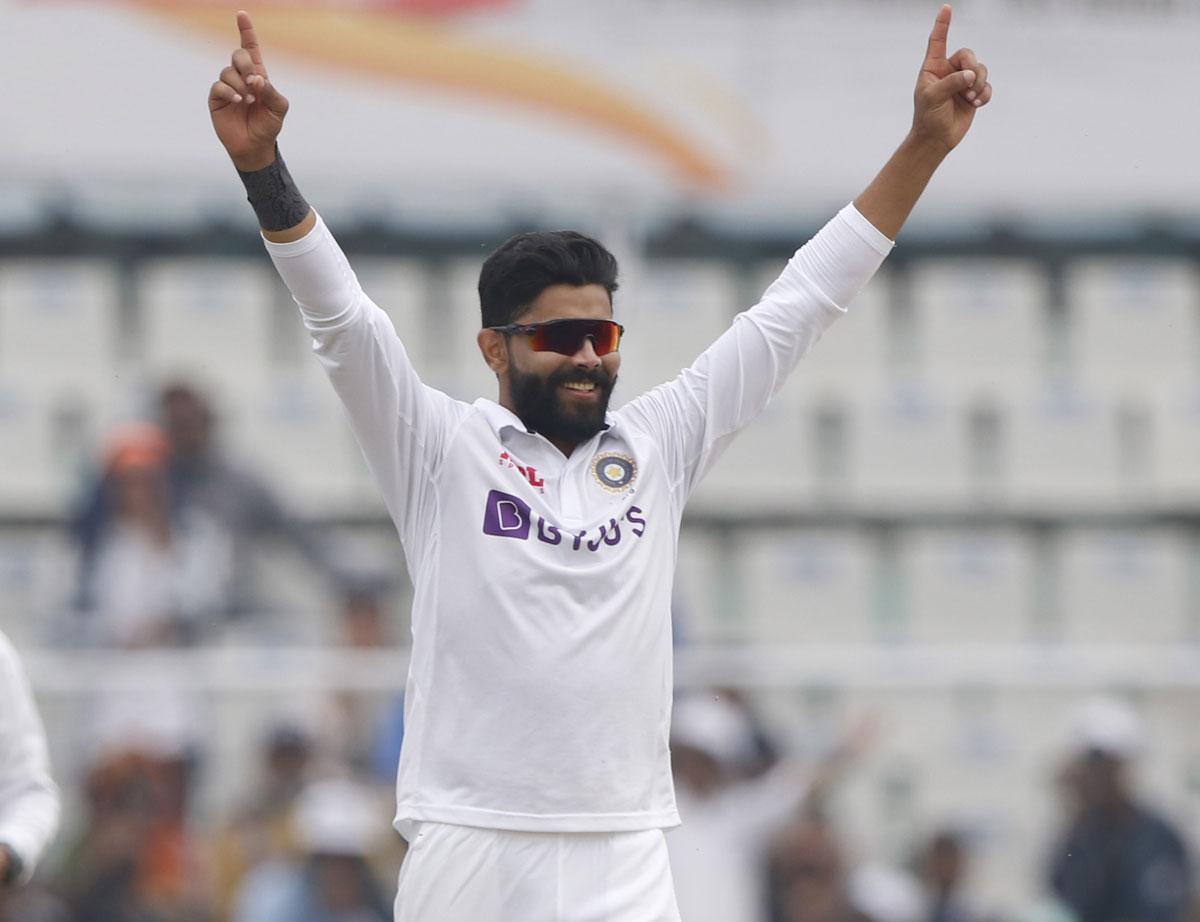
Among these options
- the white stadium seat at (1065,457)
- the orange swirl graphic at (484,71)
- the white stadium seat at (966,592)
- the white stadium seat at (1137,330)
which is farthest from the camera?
the white stadium seat at (1137,330)

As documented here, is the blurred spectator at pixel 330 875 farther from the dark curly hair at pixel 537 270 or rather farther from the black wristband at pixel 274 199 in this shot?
the black wristband at pixel 274 199

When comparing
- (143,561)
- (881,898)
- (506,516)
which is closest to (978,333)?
(881,898)

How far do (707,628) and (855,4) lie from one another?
9.50 ft

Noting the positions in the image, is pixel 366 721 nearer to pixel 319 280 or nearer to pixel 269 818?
pixel 269 818

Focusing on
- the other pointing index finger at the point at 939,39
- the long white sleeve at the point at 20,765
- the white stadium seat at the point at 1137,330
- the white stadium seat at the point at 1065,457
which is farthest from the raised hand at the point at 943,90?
the white stadium seat at the point at 1137,330

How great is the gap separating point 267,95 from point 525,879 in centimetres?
120

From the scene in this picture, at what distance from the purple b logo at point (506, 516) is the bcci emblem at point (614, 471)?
0.14m

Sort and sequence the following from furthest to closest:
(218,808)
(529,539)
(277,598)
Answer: (277,598) → (218,808) → (529,539)

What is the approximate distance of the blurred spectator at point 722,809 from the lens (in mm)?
6562

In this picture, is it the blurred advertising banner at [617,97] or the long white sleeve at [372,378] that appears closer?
the long white sleeve at [372,378]

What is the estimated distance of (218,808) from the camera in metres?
7.03

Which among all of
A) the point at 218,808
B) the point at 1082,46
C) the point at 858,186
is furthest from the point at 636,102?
the point at 218,808

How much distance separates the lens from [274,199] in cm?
305

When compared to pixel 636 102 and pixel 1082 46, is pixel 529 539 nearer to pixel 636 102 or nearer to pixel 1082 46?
pixel 636 102
